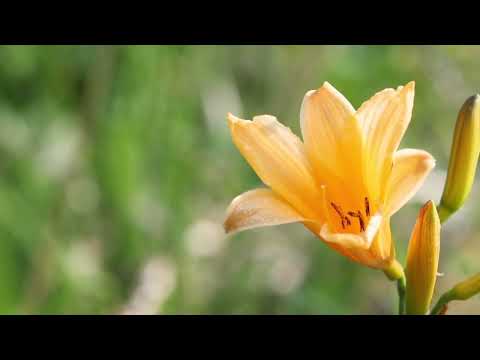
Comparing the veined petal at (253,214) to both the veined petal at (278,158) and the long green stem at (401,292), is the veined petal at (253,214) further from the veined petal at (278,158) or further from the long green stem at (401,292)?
the long green stem at (401,292)

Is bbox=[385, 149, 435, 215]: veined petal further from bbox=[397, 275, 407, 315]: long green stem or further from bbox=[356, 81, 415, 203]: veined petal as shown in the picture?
bbox=[397, 275, 407, 315]: long green stem

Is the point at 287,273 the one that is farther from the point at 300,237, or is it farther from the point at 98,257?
the point at 98,257

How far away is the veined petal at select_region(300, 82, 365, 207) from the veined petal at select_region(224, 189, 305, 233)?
0.15m

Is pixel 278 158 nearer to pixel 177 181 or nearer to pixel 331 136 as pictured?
pixel 331 136

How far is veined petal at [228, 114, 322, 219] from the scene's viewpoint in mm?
1212

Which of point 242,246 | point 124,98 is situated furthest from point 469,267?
point 124,98

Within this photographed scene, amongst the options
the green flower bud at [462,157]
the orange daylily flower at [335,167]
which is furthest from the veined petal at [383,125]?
the green flower bud at [462,157]

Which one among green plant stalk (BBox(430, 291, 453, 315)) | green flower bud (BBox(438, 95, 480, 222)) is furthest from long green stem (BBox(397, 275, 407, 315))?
green flower bud (BBox(438, 95, 480, 222))

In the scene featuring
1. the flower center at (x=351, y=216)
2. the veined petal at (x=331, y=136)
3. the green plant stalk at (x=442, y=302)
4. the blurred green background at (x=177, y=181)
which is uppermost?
the blurred green background at (x=177, y=181)

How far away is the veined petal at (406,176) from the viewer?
1083 millimetres

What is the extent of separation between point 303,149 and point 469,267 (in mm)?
934

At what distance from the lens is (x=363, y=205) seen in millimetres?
1417

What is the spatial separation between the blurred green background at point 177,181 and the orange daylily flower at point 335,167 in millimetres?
1997

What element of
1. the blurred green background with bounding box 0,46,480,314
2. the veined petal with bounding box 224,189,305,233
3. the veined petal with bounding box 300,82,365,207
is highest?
the blurred green background with bounding box 0,46,480,314
